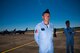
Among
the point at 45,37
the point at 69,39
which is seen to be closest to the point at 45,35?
the point at 45,37

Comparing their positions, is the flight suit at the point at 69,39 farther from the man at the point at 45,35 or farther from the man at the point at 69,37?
the man at the point at 45,35

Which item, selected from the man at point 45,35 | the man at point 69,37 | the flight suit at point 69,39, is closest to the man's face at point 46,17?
the man at point 45,35

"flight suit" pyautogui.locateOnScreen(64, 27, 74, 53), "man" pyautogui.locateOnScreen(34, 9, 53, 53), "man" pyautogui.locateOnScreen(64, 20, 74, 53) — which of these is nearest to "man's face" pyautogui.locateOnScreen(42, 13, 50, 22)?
"man" pyautogui.locateOnScreen(34, 9, 53, 53)

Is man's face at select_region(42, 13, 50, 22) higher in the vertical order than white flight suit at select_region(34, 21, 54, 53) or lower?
higher

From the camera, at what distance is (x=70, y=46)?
24.3 ft

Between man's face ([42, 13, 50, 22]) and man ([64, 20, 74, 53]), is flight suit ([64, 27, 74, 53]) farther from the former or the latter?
man's face ([42, 13, 50, 22])

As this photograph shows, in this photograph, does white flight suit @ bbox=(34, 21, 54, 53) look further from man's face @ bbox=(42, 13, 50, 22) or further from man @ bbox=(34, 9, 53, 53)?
man's face @ bbox=(42, 13, 50, 22)

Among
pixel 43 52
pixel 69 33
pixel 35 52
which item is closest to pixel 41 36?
pixel 43 52

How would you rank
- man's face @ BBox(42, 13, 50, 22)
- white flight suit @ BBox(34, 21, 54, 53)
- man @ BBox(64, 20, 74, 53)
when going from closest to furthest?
white flight suit @ BBox(34, 21, 54, 53) < man's face @ BBox(42, 13, 50, 22) < man @ BBox(64, 20, 74, 53)

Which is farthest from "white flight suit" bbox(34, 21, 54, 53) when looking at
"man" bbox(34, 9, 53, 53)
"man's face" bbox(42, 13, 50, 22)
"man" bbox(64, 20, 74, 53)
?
"man" bbox(64, 20, 74, 53)

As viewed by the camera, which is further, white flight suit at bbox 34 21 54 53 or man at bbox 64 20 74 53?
man at bbox 64 20 74 53

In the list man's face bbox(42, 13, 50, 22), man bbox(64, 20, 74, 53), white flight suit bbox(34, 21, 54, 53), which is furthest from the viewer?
man bbox(64, 20, 74, 53)

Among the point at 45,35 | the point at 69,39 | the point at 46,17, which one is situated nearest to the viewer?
the point at 45,35

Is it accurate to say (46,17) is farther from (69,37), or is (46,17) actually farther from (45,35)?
(69,37)
